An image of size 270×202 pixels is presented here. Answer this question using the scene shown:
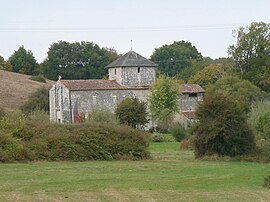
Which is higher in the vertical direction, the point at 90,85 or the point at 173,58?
the point at 173,58

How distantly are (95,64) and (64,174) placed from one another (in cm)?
10826

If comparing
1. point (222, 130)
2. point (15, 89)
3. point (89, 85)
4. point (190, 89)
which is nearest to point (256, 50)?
point (190, 89)

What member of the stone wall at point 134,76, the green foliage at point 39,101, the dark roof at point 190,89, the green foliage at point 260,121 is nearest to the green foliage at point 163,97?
the stone wall at point 134,76

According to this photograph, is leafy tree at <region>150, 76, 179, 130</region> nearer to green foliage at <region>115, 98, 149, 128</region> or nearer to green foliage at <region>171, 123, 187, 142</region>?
green foliage at <region>115, 98, 149, 128</region>

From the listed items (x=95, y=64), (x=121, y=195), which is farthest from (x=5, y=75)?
(x=121, y=195)

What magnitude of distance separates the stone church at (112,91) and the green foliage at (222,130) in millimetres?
41006

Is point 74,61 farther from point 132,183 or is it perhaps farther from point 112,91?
point 132,183

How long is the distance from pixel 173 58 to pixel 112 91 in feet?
240

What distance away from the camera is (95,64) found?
5335 inches

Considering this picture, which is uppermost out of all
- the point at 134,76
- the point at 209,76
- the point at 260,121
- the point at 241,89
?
the point at 209,76

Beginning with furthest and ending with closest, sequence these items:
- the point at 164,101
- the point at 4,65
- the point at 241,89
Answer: the point at 4,65 → the point at 164,101 → the point at 241,89

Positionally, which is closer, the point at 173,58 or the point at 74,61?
the point at 74,61

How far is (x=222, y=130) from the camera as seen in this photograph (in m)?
39.5

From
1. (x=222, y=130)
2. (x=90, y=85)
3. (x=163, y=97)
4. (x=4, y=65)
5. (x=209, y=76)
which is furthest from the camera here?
(x=4, y=65)
